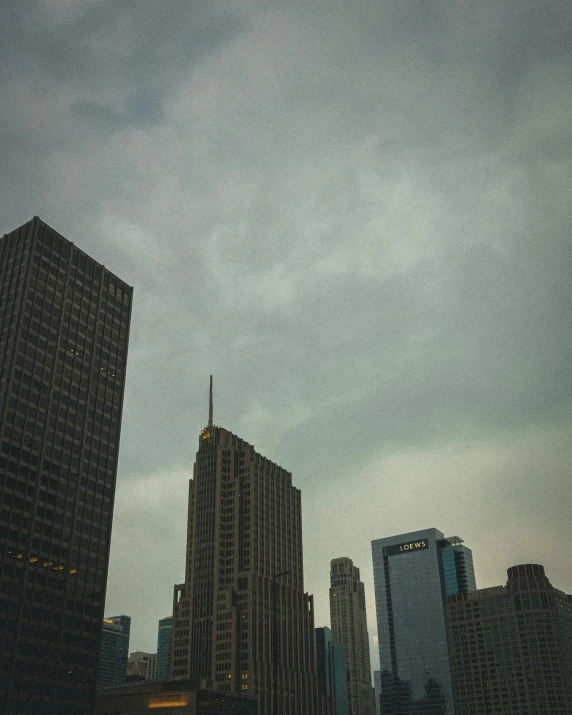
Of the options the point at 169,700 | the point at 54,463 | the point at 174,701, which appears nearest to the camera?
the point at 54,463

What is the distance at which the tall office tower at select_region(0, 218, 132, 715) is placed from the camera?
438 feet

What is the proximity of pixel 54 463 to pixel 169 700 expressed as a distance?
70831 millimetres

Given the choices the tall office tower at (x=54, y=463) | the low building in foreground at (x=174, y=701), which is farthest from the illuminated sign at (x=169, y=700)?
the tall office tower at (x=54, y=463)

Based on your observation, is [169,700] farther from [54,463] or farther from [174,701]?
[54,463]

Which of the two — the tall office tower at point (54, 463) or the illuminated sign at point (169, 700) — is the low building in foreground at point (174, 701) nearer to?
the illuminated sign at point (169, 700)

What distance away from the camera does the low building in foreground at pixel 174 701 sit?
173750 millimetres

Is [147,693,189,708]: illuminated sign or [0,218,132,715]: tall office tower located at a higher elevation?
[0,218,132,715]: tall office tower

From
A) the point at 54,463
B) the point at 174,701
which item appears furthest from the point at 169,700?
the point at 54,463

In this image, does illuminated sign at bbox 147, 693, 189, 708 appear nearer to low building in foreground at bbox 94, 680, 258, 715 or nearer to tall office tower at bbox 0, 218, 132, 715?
low building in foreground at bbox 94, 680, 258, 715

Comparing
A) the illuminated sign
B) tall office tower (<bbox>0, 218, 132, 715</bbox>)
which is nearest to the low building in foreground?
the illuminated sign

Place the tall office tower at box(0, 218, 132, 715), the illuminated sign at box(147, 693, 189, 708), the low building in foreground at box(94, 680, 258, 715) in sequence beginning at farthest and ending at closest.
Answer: the illuminated sign at box(147, 693, 189, 708), the low building in foreground at box(94, 680, 258, 715), the tall office tower at box(0, 218, 132, 715)

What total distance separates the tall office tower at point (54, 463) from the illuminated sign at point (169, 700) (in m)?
38.9

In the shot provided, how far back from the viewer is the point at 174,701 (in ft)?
574

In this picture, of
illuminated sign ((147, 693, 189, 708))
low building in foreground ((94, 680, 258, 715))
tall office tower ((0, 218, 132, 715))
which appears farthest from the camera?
illuminated sign ((147, 693, 189, 708))
